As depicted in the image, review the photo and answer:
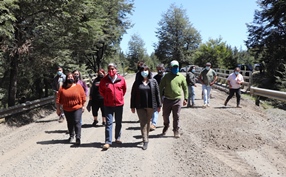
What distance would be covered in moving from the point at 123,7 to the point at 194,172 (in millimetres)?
41721

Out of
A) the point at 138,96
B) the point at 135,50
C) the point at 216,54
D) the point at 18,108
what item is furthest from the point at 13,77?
the point at 135,50

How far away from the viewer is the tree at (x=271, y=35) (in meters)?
32.9

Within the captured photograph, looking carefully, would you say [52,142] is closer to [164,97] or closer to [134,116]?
[164,97]

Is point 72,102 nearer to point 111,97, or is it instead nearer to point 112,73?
point 111,97

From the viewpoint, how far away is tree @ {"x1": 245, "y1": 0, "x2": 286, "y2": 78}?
32859 millimetres

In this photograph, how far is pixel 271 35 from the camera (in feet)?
122

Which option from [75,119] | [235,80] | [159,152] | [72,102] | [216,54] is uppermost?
[216,54]

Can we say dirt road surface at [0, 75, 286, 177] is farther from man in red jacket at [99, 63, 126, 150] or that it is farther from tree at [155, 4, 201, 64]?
tree at [155, 4, 201, 64]

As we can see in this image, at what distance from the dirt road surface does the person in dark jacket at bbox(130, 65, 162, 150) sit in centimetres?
67

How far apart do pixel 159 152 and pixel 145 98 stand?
1256 mm

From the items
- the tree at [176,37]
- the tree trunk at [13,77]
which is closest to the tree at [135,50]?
the tree at [176,37]

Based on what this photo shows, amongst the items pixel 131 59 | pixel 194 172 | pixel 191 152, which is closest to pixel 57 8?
pixel 191 152

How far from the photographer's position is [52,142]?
27.2ft

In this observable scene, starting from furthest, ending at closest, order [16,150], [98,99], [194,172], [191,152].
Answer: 1. [98,99]
2. [16,150]
3. [191,152]
4. [194,172]
